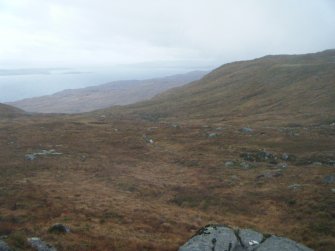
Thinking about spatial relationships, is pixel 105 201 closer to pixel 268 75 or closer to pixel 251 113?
pixel 251 113

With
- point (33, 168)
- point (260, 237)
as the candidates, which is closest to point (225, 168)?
point (33, 168)

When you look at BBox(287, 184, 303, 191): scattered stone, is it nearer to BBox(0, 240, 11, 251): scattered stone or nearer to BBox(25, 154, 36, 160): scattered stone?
BBox(0, 240, 11, 251): scattered stone

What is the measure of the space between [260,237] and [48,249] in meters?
11.2

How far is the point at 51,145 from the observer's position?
203 feet

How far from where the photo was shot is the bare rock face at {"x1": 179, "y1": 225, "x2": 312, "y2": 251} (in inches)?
754

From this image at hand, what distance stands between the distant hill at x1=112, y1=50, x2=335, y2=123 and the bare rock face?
70.4 m

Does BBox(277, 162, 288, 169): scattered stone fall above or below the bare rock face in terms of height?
below

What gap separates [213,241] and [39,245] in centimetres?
898

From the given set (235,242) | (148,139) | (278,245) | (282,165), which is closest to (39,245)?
(235,242)

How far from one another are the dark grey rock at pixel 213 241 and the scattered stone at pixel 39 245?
6754mm

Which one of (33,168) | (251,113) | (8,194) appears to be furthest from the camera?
(251,113)

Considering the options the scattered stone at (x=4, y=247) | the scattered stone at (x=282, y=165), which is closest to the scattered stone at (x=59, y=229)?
the scattered stone at (x=4, y=247)

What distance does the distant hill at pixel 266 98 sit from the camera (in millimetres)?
104375

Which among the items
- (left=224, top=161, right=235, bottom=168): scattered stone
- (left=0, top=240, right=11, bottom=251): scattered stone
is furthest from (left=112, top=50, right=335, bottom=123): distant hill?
(left=0, top=240, right=11, bottom=251): scattered stone
